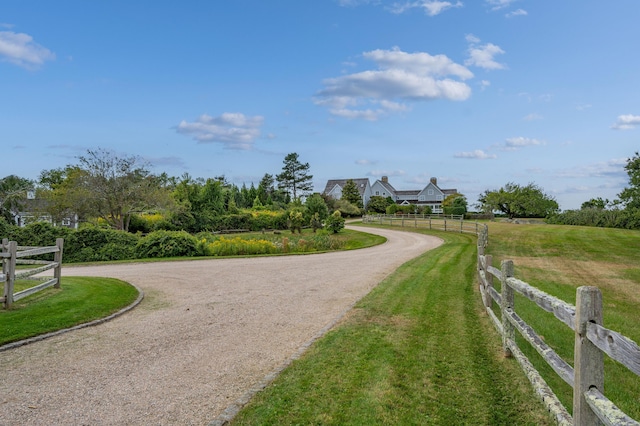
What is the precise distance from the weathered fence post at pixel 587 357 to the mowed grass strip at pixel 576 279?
1612mm

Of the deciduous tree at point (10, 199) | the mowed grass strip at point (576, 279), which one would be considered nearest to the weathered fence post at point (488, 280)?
the mowed grass strip at point (576, 279)

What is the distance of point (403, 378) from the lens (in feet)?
17.7

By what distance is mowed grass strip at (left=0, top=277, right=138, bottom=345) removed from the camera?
782 centimetres

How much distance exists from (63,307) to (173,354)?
14.0ft

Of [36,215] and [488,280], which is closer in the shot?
[488,280]

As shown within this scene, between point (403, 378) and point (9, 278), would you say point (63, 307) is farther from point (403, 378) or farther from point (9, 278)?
point (403, 378)

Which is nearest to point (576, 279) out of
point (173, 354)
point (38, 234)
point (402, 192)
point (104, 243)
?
point (173, 354)

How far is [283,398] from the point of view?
4.93m

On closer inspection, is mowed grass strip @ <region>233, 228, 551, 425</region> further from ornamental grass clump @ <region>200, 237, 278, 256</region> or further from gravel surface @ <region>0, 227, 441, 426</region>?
ornamental grass clump @ <region>200, 237, 278, 256</region>

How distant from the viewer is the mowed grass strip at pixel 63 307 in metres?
7.82

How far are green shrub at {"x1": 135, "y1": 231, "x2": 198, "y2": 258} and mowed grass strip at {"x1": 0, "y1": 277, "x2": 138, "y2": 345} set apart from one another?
9.20 meters

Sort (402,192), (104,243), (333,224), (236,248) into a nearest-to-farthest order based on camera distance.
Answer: (104,243), (236,248), (333,224), (402,192)

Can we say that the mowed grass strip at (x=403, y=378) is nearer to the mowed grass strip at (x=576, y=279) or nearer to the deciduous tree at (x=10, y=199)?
the mowed grass strip at (x=576, y=279)

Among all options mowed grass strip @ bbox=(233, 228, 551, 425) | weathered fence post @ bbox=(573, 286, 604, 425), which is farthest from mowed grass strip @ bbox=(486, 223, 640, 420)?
weathered fence post @ bbox=(573, 286, 604, 425)
